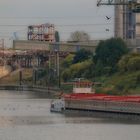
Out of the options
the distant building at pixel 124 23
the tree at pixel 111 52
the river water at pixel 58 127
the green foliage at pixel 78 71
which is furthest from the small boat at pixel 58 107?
the distant building at pixel 124 23

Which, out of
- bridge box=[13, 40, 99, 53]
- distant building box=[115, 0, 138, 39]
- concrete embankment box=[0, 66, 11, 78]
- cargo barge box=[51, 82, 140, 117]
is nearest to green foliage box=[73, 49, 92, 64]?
bridge box=[13, 40, 99, 53]

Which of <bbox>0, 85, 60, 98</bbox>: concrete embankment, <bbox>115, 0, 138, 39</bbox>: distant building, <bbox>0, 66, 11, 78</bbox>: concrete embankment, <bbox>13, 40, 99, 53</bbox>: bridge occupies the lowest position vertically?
<bbox>0, 85, 60, 98</bbox>: concrete embankment

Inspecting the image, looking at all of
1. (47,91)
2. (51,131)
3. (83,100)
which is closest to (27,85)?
(47,91)

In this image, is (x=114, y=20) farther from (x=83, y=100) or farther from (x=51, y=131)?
(x=51, y=131)

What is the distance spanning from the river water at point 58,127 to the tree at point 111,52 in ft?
130

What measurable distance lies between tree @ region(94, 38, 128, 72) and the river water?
39.6 m

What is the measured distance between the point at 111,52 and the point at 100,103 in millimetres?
44813

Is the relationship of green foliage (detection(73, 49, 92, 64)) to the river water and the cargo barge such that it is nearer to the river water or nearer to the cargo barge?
the cargo barge

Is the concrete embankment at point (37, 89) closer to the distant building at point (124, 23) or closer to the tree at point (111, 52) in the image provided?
the tree at point (111, 52)

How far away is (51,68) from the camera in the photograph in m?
165

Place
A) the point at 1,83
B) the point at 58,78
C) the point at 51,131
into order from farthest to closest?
1. the point at 1,83
2. the point at 58,78
3. the point at 51,131

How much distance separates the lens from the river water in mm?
63750

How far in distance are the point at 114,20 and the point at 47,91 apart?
28.5 m

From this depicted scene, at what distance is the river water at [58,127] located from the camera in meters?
63.8
